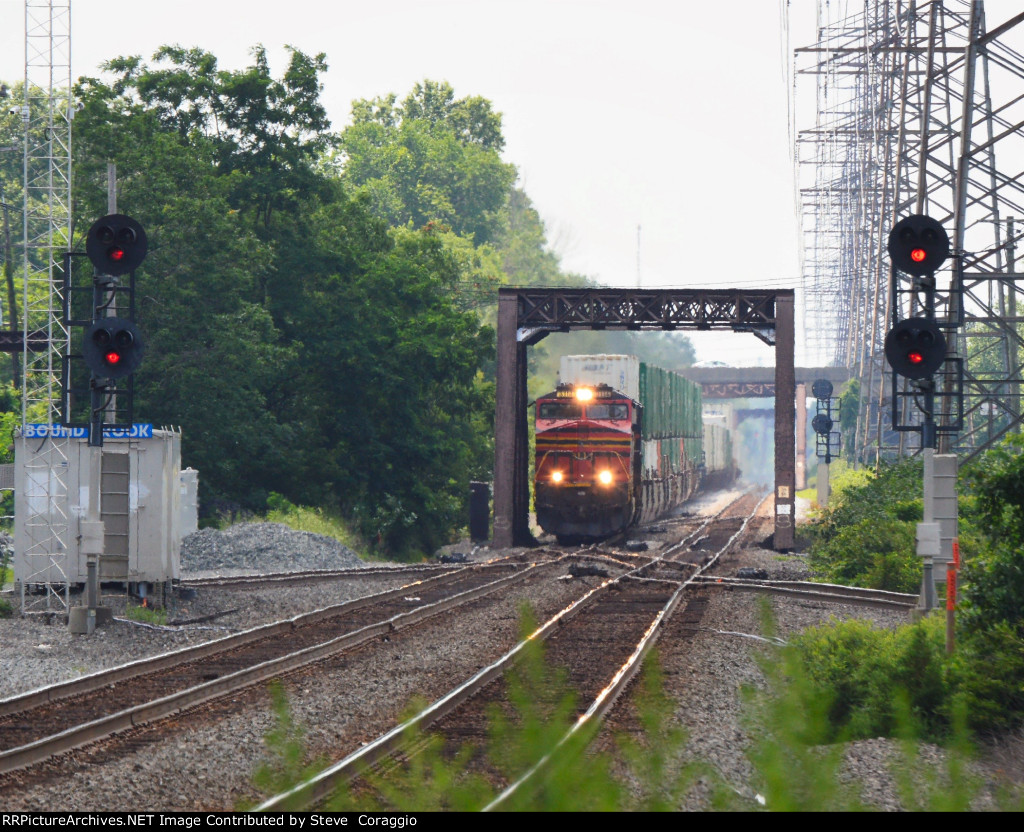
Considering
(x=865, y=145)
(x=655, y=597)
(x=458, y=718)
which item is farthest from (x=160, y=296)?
(x=865, y=145)

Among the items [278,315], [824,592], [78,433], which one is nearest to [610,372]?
[278,315]

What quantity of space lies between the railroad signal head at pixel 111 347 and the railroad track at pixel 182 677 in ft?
13.2

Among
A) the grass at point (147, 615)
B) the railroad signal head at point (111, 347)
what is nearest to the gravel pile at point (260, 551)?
the grass at point (147, 615)

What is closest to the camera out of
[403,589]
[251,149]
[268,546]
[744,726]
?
[744,726]

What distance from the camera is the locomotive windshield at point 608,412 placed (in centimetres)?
3406

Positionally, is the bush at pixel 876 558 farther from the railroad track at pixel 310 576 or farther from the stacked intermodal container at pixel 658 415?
the stacked intermodal container at pixel 658 415

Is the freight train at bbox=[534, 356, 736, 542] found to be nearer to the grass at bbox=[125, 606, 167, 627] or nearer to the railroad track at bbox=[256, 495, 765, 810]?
the railroad track at bbox=[256, 495, 765, 810]

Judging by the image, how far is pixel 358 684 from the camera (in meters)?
13.2

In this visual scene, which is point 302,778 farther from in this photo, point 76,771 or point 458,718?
point 458,718

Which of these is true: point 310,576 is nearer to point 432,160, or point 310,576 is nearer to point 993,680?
point 993,680

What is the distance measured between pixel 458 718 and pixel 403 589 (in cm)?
1185

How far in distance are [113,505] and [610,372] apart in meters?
19.4

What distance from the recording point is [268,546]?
30.3 meters

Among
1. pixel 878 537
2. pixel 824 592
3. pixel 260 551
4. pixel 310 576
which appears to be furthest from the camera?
pixel 260 551
